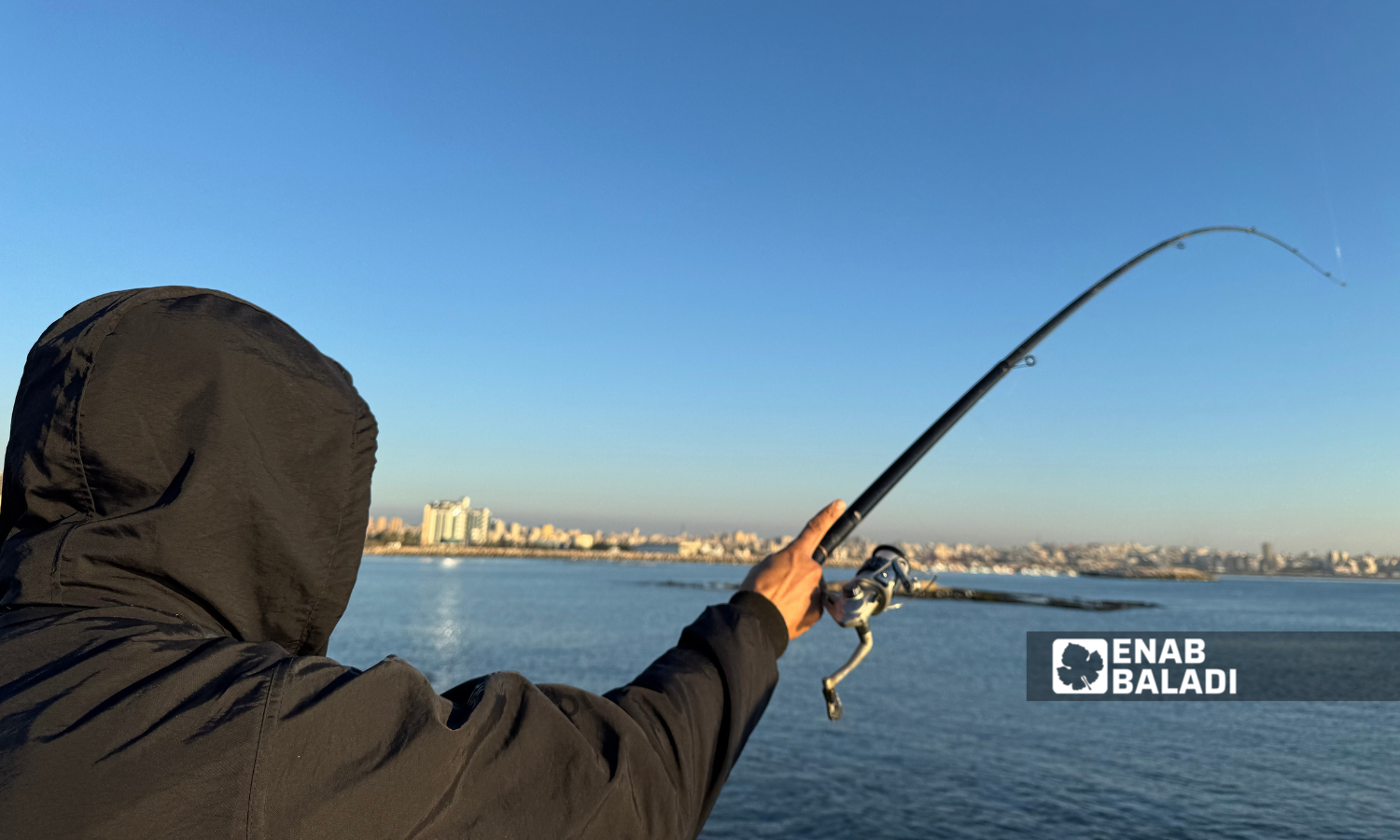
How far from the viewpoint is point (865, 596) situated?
204 centimetres

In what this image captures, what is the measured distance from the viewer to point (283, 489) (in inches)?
39.1

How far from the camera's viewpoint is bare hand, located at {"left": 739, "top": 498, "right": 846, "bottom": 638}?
1.54 metres

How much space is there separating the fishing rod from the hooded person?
0.86 meters

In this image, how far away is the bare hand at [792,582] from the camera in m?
1.54

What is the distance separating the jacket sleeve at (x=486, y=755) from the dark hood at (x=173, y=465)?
0.21m

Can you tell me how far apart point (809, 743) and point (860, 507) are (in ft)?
67.6

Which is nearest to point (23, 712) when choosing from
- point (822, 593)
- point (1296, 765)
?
point (822, 593)

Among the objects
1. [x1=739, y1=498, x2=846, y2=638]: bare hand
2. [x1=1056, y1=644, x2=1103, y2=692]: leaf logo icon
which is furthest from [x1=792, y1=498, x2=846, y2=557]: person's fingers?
[x1=1056, y1=644, x2=1103, y2=692]: leaf logo icon

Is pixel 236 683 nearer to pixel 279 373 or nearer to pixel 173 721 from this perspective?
pixel 173 721

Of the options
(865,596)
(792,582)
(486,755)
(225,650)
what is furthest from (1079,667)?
(225,650)

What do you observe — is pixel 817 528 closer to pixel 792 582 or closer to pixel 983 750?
pixel 792 582

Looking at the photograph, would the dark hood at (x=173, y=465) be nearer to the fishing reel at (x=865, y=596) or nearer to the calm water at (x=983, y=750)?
the fishing reel at (x=865, y=596)

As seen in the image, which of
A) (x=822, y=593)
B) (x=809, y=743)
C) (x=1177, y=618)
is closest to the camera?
(x=822, y=593)

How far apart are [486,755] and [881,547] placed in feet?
5.44
